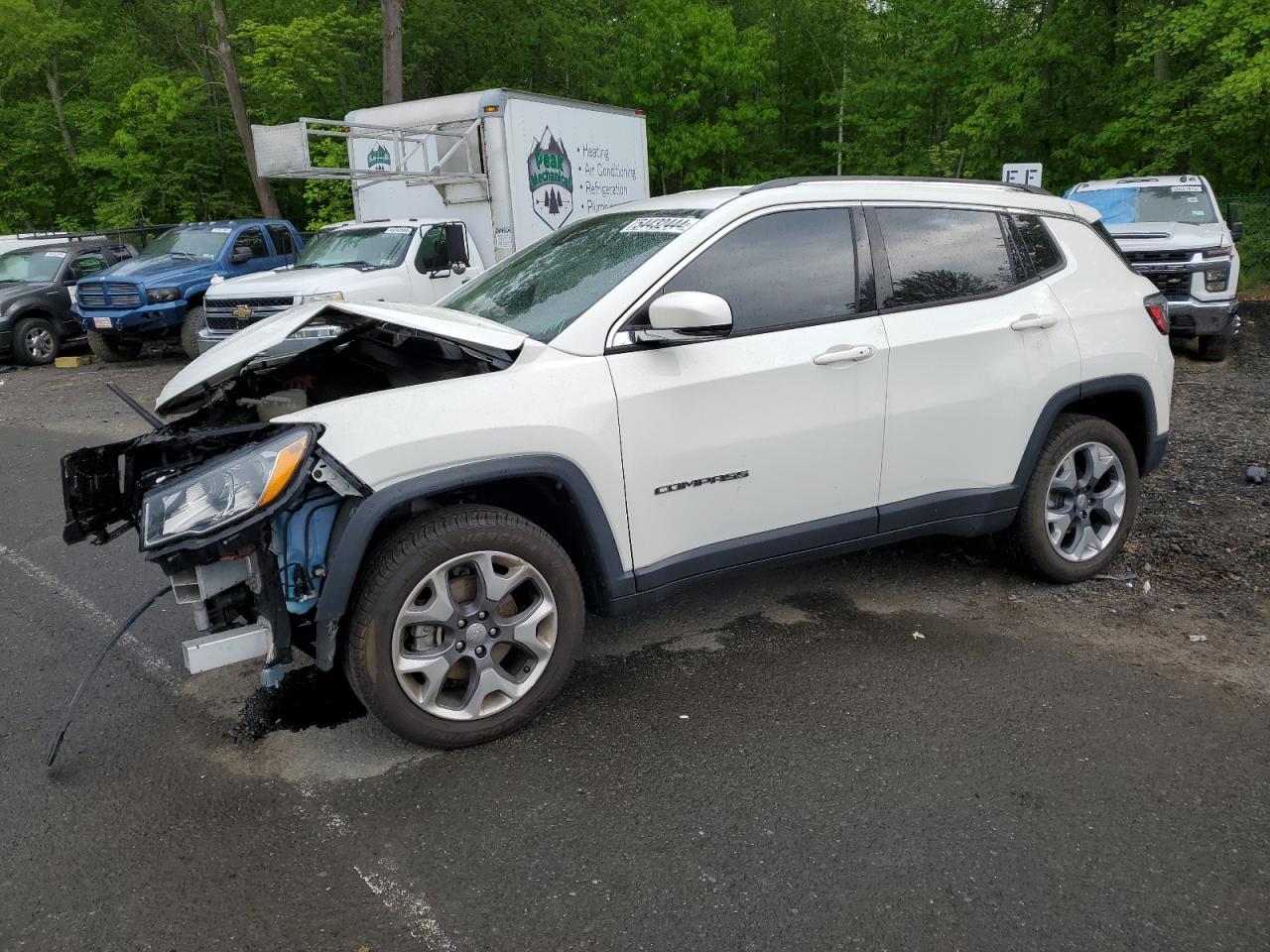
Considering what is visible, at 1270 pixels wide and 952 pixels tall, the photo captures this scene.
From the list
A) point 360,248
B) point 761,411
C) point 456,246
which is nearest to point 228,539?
point 761,411

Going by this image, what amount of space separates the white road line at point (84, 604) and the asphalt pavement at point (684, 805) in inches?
1.1

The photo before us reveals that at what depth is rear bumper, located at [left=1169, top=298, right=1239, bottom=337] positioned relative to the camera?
1073 centimetres

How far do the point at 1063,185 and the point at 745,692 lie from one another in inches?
958

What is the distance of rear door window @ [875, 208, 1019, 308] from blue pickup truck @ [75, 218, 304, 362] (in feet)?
40.5

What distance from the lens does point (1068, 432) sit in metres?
4.50

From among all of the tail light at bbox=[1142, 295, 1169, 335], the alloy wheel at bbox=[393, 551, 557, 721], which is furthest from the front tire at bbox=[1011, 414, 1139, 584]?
the alloy wheel at bbox=[393, 551, 557, 721]

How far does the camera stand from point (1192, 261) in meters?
10.8

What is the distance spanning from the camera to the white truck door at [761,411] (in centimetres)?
353

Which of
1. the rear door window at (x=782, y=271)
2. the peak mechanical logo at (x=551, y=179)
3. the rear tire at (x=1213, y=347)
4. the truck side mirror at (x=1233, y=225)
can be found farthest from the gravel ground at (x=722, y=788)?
the peak mechanical logo at (x=551, y=179)

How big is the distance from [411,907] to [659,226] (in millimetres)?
2627

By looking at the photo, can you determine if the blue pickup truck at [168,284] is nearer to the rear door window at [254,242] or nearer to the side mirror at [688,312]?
the rear door window at [254,242]

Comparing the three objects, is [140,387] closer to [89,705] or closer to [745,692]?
[89,705]

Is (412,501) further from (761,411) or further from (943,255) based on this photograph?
(943,255)

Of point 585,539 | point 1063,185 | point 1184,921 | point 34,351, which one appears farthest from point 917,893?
point 1063,185
